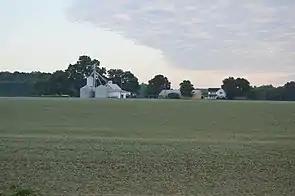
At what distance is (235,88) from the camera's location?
120 ft

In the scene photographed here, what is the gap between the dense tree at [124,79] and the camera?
36.4 metres

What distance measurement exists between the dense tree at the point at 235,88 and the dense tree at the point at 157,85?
353 cm

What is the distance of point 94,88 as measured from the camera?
44.4m

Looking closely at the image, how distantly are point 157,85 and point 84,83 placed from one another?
690 cm

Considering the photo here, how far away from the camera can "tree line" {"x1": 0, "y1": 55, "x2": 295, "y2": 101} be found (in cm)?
3085

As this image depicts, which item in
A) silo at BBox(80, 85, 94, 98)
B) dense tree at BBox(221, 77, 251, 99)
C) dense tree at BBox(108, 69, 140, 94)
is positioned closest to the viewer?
dense tree at BBox(221, 77, 251, 99)

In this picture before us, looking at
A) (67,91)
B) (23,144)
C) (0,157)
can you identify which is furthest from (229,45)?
(67,91)

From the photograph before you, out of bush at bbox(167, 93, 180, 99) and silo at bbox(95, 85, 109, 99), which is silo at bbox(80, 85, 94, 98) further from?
bush at bbox(167, 93, 180, 99)

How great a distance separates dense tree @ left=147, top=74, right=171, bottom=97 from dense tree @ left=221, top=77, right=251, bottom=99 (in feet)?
11.6

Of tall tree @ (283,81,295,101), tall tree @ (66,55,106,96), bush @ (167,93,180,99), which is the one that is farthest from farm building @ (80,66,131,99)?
tall tree @ (283,81,295,101)

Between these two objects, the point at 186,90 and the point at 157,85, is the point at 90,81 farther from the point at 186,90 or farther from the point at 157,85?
the point at 186,90

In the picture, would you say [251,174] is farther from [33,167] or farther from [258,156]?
[33,167]

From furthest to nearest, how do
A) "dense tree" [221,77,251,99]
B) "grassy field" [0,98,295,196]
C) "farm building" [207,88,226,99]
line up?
"farm building" [207,88,226,99], "dense tree" [221,77,251,99], "grassy field" [0,98,295,196]

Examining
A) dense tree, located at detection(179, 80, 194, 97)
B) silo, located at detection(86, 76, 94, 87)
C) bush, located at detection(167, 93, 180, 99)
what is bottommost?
bush, located at detection(167, 93, 180, 99)
